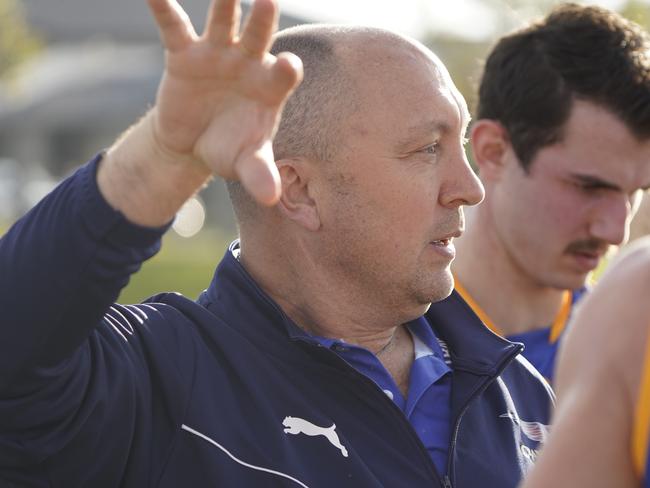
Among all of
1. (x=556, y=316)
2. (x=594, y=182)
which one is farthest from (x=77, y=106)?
(x=594, y=182)

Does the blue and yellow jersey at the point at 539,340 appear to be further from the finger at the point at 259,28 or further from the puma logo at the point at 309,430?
the finger at the point at 259,28

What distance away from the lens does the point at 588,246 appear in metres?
4.02

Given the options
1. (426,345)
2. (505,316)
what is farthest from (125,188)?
(505,316)

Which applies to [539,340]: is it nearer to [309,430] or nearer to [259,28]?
[309,430]

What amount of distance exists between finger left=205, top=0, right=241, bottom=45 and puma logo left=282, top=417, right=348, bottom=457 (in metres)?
0.98

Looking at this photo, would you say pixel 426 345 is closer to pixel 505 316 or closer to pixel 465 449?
pixel 465 449

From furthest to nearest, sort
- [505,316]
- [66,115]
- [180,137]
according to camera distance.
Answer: [66,115] < [505,316] < [180,137]

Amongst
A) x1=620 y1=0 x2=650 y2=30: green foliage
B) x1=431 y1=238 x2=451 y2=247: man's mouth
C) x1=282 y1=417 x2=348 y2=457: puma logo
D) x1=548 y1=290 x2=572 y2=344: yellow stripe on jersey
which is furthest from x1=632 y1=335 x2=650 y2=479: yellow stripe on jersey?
x1=620 y1=0 x2=650 y2=30: green foliage

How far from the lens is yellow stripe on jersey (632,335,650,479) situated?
1.45 m

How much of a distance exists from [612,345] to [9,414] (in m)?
1.23

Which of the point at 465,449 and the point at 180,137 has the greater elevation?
the point at 180,137

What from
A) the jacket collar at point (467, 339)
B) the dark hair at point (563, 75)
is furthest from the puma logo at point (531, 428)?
the dark hair at point (563, 75)

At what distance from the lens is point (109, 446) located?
249 centimetres

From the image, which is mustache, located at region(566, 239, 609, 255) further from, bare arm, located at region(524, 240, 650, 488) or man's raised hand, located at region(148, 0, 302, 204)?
bare arm, located at region(524, 240, 650, 488)
